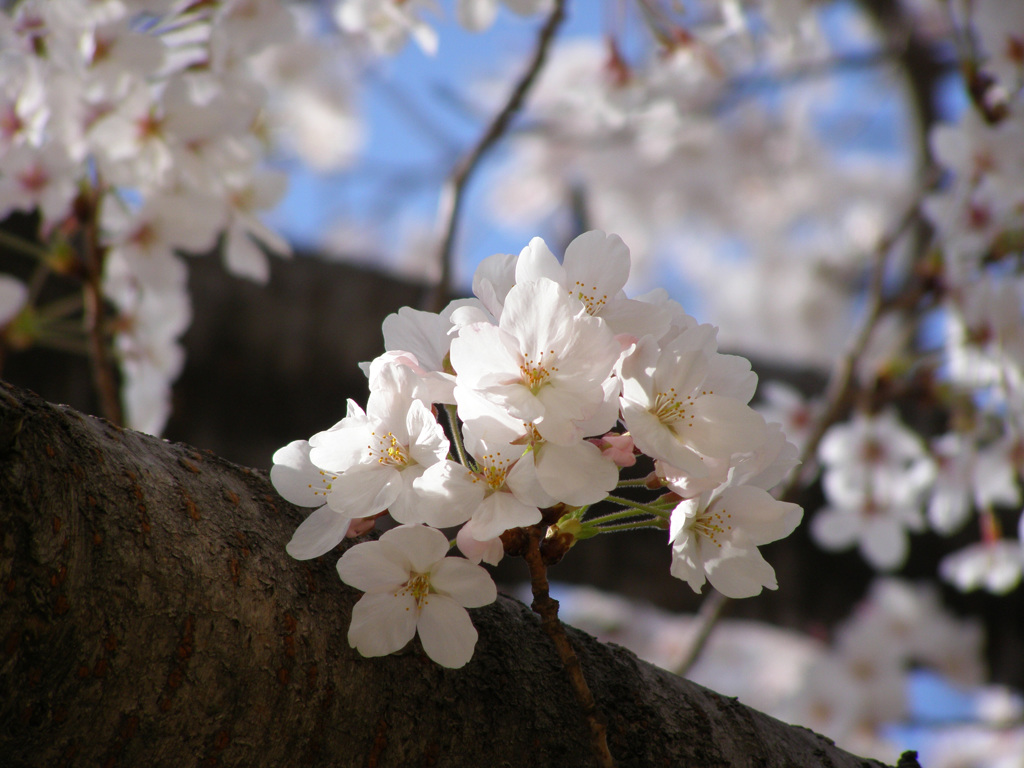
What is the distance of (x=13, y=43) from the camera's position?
90cm

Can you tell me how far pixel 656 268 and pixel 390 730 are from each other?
5905 mm

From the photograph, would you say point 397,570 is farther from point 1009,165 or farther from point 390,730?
point 1009,165

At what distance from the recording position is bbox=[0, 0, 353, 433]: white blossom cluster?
897 mm

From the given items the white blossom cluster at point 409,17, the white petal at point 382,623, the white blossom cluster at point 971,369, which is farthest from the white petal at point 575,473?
the white blossom cluster at point 971,369

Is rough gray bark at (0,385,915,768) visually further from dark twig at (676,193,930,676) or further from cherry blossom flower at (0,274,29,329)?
dark twig at (676,193,930,676)

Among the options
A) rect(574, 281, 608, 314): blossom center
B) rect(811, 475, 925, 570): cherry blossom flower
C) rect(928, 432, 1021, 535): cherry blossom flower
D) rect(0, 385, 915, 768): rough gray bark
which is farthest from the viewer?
rect(811, 475, 925, 570): cherry blossom flower

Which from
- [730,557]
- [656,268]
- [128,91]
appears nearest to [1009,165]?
[730,557]

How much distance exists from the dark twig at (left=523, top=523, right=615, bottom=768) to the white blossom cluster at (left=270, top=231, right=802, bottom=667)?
18mm

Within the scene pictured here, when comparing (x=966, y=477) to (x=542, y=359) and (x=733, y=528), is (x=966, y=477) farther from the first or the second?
(x=542, y=359)

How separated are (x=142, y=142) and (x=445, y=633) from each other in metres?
0.77

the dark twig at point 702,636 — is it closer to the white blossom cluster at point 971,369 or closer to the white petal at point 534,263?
the white blossom cluster at point 971,369

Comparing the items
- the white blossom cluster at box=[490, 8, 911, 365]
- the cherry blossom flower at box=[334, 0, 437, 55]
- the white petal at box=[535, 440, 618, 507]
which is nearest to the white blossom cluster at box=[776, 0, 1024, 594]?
the cherry blossom flower at box=[334, 0, 437, 55]

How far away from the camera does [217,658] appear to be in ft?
Answer: 1.32

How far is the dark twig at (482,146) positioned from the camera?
3.66 ft
